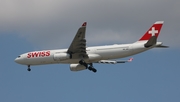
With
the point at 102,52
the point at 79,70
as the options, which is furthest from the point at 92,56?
the point at 79,70

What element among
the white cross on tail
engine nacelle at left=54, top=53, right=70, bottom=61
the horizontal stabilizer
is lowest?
engine nacelle at left=54, top=53, right=70, bottom=61

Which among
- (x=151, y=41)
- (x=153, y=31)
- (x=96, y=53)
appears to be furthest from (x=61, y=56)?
(x=153, y=31)

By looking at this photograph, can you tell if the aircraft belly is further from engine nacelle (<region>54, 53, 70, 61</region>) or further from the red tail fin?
engine nacelle (<region>54, 53, 70, 61</region>)

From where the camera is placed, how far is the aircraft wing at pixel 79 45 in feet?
275

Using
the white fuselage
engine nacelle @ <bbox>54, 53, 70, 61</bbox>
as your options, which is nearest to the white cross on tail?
the white fuselage

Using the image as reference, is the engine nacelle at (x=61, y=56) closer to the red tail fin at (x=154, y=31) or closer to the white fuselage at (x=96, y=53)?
the white fuselage at (x=96, y=53)

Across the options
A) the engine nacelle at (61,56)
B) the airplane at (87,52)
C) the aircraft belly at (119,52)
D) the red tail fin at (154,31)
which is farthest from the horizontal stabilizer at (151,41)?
the engine nacelle at (61,56)

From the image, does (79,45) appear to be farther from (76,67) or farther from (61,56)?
(76,67)

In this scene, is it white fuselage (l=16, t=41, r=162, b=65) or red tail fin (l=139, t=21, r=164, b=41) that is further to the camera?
red tail fin (l=139, t=21, r=164, b=41)

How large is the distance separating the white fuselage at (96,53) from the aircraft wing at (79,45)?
0.82 m

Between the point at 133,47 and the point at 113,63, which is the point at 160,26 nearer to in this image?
the point at 133,47

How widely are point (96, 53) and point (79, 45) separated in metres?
2.93

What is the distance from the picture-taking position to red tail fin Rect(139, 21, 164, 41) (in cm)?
8969

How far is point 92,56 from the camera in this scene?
8812 centimetres
